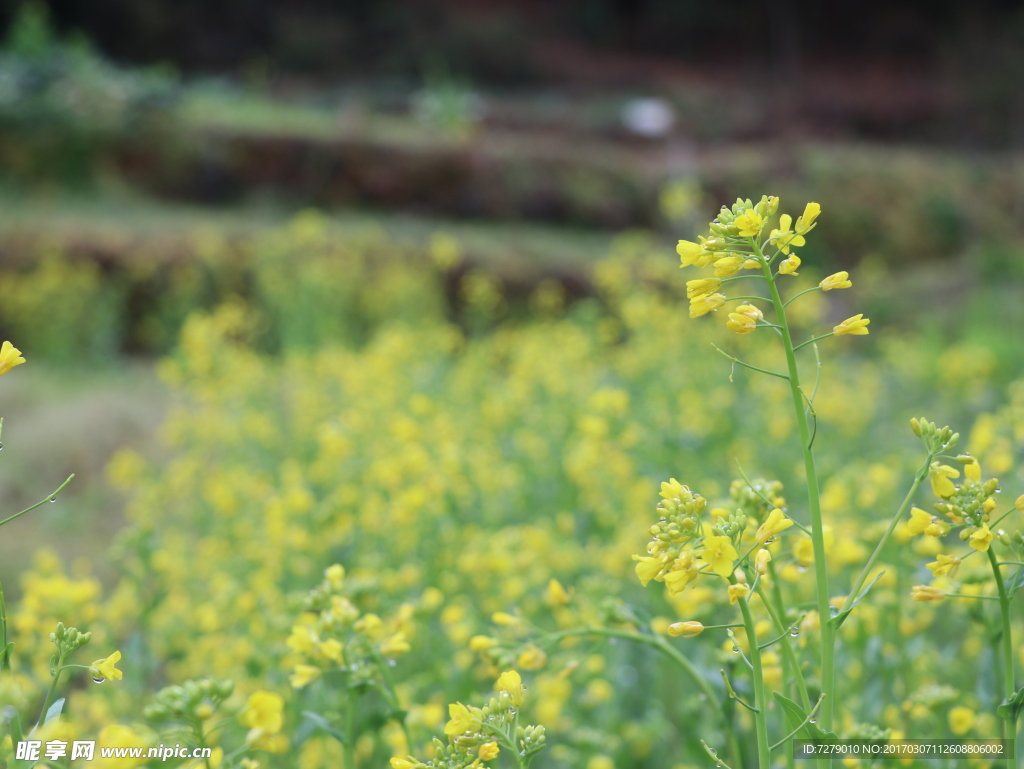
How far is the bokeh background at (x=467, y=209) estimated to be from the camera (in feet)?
11.8

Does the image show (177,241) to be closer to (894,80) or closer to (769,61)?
(769,61)

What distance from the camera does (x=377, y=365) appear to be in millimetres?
3982

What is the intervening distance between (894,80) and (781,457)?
60.3 feet

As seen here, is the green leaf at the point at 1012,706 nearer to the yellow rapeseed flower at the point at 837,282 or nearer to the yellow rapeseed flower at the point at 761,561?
the yellow rapeseed flower at the point at 761,561

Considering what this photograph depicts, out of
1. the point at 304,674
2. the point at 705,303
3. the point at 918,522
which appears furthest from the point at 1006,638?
the point at 304,674

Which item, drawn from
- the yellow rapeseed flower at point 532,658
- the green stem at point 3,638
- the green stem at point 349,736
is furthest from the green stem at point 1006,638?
the green stem at point 3,638

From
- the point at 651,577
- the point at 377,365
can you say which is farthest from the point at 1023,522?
the point at 377,365

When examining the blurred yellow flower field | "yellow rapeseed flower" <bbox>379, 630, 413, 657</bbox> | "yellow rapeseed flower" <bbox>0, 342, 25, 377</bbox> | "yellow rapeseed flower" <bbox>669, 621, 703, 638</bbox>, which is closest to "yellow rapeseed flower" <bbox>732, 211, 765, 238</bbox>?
the blurred yellow flower field

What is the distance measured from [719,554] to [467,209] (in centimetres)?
981

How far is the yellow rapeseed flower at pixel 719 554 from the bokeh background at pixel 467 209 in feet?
3.13

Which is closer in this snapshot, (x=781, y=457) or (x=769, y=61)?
(x=781, y=457)

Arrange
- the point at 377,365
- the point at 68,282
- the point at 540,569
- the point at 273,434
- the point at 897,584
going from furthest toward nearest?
the point at 68,282 < the point at 377,365 < the point at 273,434 < the point at 540,569 < the point at 897,584

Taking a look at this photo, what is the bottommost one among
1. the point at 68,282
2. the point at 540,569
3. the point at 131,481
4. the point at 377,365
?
the point at 540,569

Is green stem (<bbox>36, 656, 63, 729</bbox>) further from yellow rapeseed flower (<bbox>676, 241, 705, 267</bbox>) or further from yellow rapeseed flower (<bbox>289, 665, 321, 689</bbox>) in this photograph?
yellow rapeseed flower (<bbox>676, 241, 705, 267</bbox>)
